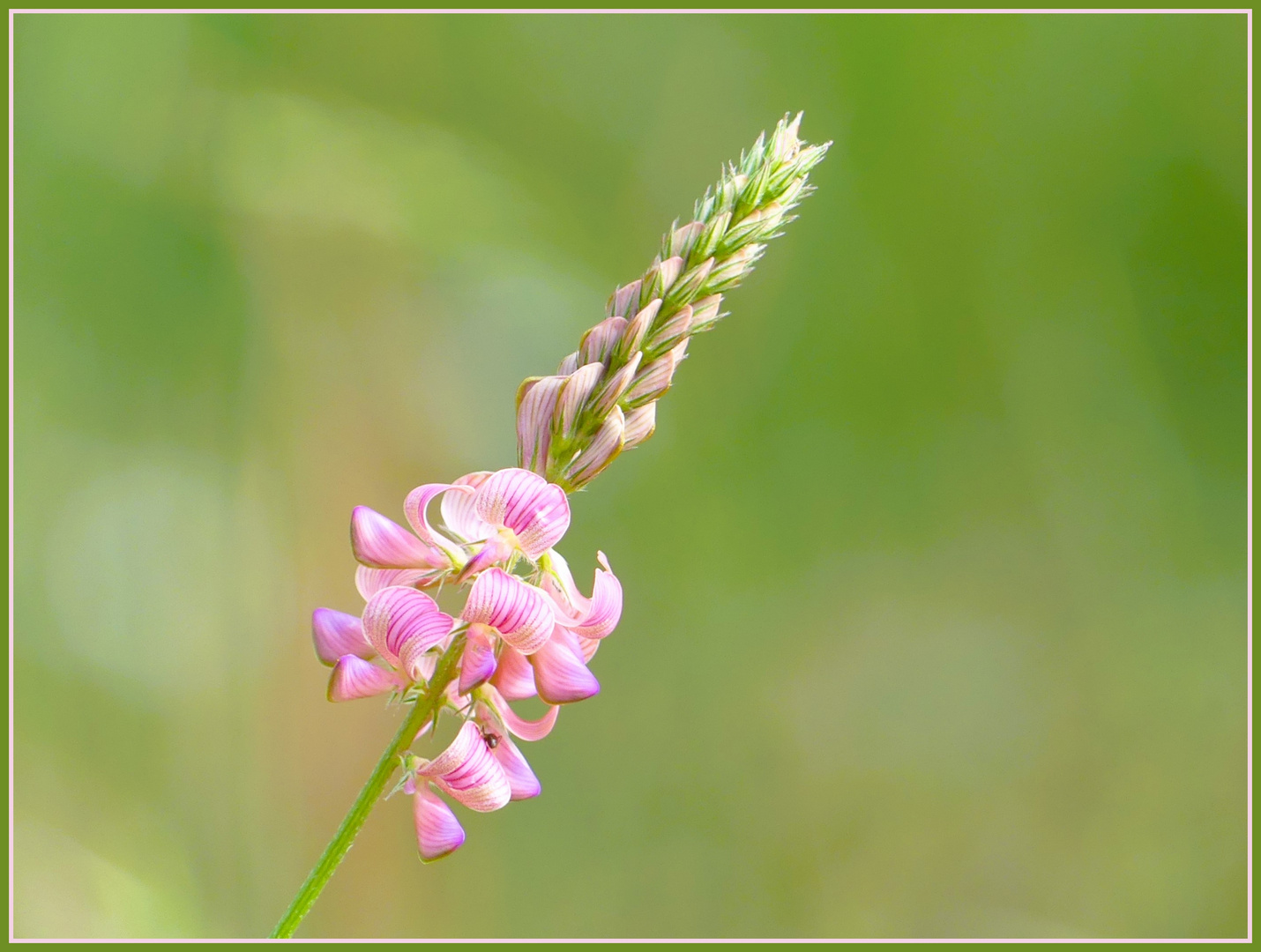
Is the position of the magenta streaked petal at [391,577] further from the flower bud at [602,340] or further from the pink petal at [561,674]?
the flower bud at [602,340]

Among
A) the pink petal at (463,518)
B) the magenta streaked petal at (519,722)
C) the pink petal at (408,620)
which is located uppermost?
the pink petal at (463,518)

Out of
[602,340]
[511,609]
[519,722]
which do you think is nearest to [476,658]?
[511,609]

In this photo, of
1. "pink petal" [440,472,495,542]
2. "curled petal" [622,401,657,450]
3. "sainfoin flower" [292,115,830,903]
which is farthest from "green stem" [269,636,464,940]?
"curled petal" [622,401,657,450]

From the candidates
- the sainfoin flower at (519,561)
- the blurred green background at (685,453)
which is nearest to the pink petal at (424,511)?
the sainfoin flower at (519,561)

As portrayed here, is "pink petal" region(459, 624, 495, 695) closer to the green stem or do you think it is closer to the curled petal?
the green stem

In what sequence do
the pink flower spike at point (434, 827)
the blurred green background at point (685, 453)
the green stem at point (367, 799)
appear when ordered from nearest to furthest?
the green stem at point (367, 799) < the pink flower spike at point (434, 827) < the blurred green background at point (685, 453)

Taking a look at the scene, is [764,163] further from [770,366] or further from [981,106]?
[981,106]


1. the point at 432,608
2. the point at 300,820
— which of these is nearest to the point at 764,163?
the point at 432,608

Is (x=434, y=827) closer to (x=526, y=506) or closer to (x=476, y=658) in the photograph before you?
(x=476, y=658)
